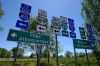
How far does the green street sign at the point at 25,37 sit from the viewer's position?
11.8 meters

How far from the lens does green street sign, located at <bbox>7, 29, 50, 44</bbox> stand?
38.6 feet

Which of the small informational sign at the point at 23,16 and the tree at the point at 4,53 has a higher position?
the small informational sign at the point at 23,16

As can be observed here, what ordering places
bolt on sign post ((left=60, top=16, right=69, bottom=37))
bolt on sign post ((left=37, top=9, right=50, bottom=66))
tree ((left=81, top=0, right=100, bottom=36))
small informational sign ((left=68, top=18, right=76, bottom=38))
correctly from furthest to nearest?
tree ((left=81, top=0, right=100, bottom=36)), small informational sign ((left=68, top=18, right=76, bottom=38)), bolt on sign post ((left=60, top=16, right=69, bottom=37)), bolt on sign post ((left=37, top=9, right=50, bottom=66))

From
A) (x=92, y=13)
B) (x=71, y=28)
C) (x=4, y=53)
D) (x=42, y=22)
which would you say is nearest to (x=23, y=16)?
(x=42, y=22)

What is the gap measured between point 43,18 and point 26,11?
2206mm

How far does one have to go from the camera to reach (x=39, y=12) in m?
15.9

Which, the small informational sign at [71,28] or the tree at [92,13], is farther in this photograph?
the tree at [92,13]

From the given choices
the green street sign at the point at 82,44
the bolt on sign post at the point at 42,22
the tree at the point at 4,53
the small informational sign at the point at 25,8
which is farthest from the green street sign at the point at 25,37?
the tree at the point at 4,53

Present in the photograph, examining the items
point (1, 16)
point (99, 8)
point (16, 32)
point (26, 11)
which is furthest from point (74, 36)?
point (1, 16)

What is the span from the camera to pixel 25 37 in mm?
12852

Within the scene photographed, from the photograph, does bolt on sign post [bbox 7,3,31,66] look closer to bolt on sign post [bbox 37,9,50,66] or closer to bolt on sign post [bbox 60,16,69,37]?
bolt on sign post [bbox 37,9,50,66]

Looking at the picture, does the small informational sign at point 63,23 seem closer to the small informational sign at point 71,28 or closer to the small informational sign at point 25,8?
the small informational sign at point 71,28

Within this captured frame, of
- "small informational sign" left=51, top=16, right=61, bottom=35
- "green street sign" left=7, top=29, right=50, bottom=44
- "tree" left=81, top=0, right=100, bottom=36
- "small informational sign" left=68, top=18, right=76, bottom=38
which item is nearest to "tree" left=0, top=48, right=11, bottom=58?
"tree" left=81, top=0, right=100, bottom=36

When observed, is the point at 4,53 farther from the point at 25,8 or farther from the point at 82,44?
the point at 25,8
